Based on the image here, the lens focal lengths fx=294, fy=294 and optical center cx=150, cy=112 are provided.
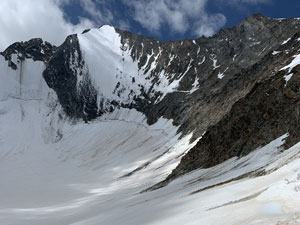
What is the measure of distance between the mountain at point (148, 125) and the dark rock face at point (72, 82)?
1.92 ft

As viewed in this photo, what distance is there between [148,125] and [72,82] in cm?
6116

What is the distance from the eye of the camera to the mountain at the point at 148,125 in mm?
21625

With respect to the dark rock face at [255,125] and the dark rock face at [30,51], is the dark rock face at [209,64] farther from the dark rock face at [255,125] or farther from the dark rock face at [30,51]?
the dark rock face at [30,51]

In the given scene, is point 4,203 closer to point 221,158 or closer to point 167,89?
point 221,158

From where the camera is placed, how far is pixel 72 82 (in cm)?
15275

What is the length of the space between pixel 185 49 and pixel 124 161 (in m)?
74.4

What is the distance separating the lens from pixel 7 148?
121 metres

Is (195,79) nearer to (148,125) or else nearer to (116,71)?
(148,125)

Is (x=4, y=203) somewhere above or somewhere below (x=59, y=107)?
below

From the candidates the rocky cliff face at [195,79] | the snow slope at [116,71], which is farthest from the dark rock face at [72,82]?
the snow slope at [116,71]

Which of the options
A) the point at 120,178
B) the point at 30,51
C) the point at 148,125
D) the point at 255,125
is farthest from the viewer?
the point at 30,51

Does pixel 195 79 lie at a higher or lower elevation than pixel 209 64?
Result: lower

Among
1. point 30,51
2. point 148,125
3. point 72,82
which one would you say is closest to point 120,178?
point 148,125

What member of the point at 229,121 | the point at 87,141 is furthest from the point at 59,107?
the point at 229,121
